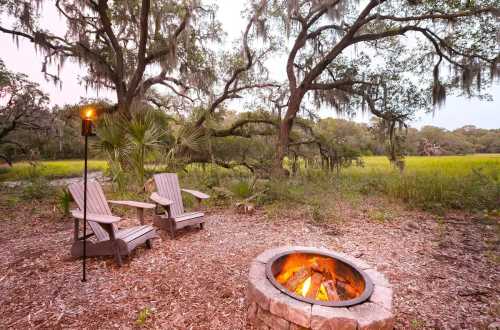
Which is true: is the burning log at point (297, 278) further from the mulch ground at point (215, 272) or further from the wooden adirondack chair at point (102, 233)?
the wooden adirondack chair at point (102, 233)

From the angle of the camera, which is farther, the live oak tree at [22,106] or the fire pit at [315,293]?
the live oak tree at [22,106]

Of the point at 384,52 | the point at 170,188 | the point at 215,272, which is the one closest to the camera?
the point at 215,272

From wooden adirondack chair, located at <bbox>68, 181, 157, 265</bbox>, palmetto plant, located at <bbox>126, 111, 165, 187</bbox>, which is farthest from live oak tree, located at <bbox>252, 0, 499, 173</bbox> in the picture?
wooden adirondack chair, located at <bbox>68, 181, 157, 265</bbox>

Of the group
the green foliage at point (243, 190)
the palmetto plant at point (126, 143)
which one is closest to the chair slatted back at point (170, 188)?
the palmetto plant at point (126, 143)

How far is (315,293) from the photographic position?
188 cm

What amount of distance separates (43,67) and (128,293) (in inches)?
317

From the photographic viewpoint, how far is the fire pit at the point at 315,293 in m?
1.45

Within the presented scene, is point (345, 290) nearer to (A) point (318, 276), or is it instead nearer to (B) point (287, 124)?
(A) point (318, 276)

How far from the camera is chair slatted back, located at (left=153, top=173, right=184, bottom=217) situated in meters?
3.72

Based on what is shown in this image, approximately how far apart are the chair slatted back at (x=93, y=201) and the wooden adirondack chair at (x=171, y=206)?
0.63m

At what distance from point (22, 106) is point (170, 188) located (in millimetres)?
9464

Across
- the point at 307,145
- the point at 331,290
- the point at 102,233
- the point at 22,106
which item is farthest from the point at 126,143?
the point at 22,106

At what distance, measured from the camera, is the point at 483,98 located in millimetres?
6707

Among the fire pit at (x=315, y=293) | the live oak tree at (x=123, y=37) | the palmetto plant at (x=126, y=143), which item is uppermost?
the live oak tree at (x=123, y=37)
